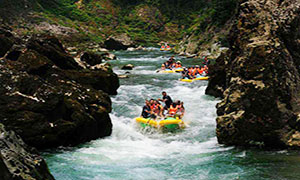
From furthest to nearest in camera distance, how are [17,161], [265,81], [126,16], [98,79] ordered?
[126,16]
[98,79]
[265,81]
[17,161]

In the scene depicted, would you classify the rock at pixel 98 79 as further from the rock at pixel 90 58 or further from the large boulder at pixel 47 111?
the large boulder at pixel 47 111

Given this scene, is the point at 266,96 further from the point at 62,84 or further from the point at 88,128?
the point at 62,84

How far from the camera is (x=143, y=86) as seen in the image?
22594 millimetres

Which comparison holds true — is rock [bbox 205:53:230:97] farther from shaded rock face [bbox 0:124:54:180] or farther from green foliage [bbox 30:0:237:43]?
green foliage [bbox 30:0:237:43]

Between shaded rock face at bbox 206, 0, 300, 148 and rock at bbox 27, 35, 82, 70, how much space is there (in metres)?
8.59

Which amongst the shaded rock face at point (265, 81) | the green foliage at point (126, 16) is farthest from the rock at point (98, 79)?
the green foliage at point (126, 16)

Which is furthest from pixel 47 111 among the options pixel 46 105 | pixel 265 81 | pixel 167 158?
pixel 265 81

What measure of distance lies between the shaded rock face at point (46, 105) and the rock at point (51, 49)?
0.96m

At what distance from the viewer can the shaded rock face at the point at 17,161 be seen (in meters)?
3.54

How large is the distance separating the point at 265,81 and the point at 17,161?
7.46 meters

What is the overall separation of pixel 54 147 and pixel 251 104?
6.26 meters

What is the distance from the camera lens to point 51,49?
15.2 meters

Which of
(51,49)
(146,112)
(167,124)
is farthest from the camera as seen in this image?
(51,49)

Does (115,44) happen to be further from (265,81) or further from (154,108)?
(265,81)
